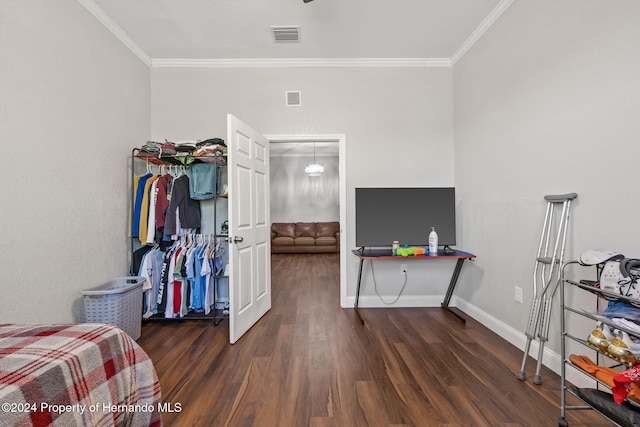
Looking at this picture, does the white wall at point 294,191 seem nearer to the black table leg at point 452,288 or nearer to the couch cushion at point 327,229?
the couch cushion at point 327,229

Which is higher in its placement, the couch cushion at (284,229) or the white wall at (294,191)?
the white wall at (294,191)

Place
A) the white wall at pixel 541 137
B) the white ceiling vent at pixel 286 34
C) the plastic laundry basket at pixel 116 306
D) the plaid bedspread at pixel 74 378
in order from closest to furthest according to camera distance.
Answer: the plaid bedspread at pixel 74 378
the white wall at pixel 541 137
the plastic laundry basket at pixel 116 306
the white ceiling vent at pixel 286 34

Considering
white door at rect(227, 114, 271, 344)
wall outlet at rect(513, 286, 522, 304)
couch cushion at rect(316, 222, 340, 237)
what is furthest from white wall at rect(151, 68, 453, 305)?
couch cushion at rect(316, 222, 340, 237)

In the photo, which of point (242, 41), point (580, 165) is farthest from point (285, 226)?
point (580, 165)

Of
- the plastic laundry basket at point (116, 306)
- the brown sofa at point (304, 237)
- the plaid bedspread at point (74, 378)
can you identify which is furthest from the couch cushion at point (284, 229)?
the plaid bedspread at point (74, 378)

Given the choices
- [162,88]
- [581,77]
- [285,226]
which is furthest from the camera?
[285,226]

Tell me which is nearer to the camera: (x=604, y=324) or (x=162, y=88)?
(x=604, y=324)

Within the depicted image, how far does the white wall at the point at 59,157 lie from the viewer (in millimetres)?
1757

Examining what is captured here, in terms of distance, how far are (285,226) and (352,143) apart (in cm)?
489

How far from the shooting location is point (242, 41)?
2916mm

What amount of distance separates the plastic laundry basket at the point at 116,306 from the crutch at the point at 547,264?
9.79 feet

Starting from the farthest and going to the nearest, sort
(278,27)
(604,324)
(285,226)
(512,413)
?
(285,226) → (278,27) → (512,413) → (604,324)

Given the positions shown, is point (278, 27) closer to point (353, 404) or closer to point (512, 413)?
point (353, 404)

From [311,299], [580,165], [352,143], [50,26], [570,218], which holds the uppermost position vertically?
[50,26]
